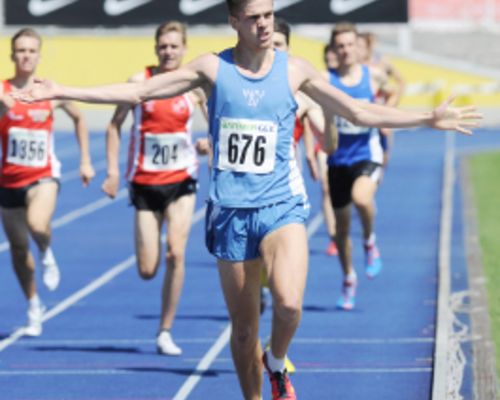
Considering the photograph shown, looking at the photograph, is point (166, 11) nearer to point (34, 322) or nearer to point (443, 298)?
point (443, 298)

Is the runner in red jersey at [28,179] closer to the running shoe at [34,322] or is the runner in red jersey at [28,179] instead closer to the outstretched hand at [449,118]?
the running shoe at [34,322]

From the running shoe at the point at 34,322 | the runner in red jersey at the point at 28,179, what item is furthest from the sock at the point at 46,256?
the running shoe at the point at 34,322

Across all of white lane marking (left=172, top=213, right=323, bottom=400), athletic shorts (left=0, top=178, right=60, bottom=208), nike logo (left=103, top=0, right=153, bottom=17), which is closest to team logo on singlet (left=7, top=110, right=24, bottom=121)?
athletic shorts (left=0, top=178, right=60, bottom=208)

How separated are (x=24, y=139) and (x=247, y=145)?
4389mm

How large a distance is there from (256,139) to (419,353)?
142 inches

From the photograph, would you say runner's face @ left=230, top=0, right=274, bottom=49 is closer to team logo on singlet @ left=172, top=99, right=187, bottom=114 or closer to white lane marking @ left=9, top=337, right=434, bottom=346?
team logo on singlet @ left=172, top=99, right=187, bottom=114

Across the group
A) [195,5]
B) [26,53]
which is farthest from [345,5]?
[26,53]

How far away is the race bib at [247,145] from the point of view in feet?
24.7

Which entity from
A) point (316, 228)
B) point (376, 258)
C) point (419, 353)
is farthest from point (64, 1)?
point (419, 353)

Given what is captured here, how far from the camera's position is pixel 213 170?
773 centimetres

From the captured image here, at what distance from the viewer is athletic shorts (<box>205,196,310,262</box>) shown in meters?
7.61

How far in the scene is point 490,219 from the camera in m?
19.7

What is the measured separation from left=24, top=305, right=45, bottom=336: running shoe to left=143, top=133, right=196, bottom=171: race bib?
1.51 m

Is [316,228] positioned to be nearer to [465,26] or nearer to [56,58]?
[56,58]
